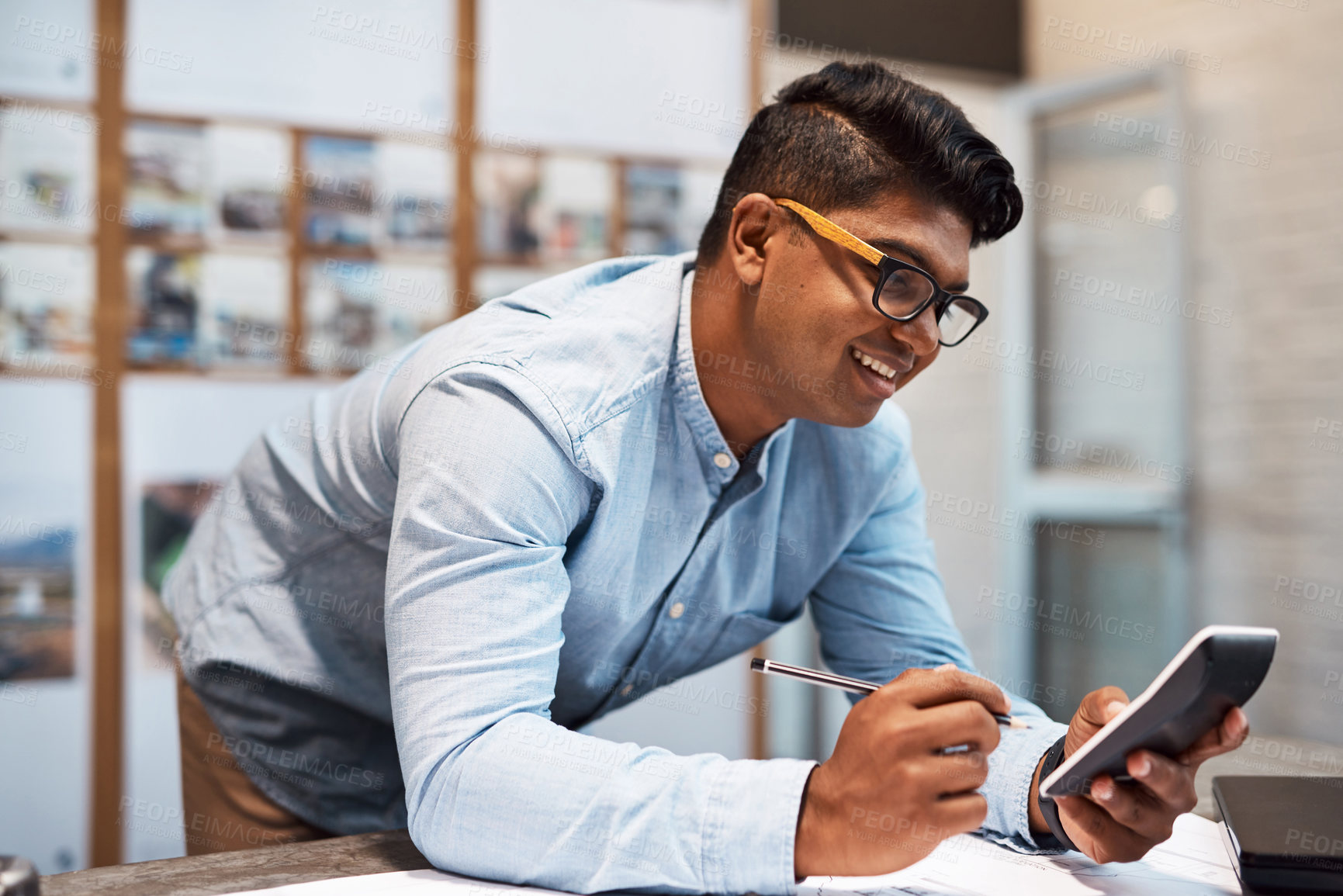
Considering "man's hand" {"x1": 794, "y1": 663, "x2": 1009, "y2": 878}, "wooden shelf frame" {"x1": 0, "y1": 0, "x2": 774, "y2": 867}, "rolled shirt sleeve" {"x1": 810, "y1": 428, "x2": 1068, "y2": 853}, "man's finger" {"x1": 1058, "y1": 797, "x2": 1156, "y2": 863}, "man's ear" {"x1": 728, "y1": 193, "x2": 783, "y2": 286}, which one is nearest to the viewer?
"man's hand" {"x1": 794, "y1": 663, "x2": 1009, "y2": 878}

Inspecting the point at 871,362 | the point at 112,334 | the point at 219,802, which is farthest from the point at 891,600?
the point at 112,334

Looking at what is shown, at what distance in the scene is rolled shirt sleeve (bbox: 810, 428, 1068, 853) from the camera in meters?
1.43

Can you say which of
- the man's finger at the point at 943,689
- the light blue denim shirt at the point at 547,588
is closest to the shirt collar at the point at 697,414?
the light blue denim shirt at the point at 547,588

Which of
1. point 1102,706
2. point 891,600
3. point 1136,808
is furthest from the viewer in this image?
point 891,600

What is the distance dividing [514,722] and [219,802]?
2.65 ft

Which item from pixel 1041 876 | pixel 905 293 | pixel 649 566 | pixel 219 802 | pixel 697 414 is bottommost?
pixel 219 802

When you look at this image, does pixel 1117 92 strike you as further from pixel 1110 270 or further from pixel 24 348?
pixel 24 348

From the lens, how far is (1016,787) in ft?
3.58

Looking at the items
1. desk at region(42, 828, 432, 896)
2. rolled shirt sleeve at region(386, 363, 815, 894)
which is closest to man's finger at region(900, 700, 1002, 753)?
rolled shirt sleeve at region(386, 363, 815, 894)

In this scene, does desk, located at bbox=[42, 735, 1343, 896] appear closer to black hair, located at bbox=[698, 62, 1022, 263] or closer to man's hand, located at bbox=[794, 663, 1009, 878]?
man's hand, located at bbox=[794, 663, 1009, 878]

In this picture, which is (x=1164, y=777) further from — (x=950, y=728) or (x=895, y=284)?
(x=895, y=284)

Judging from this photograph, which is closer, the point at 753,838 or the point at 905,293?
the point at 753,838

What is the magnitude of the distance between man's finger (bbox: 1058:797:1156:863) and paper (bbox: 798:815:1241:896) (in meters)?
0.02

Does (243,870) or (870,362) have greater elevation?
(870,362)
